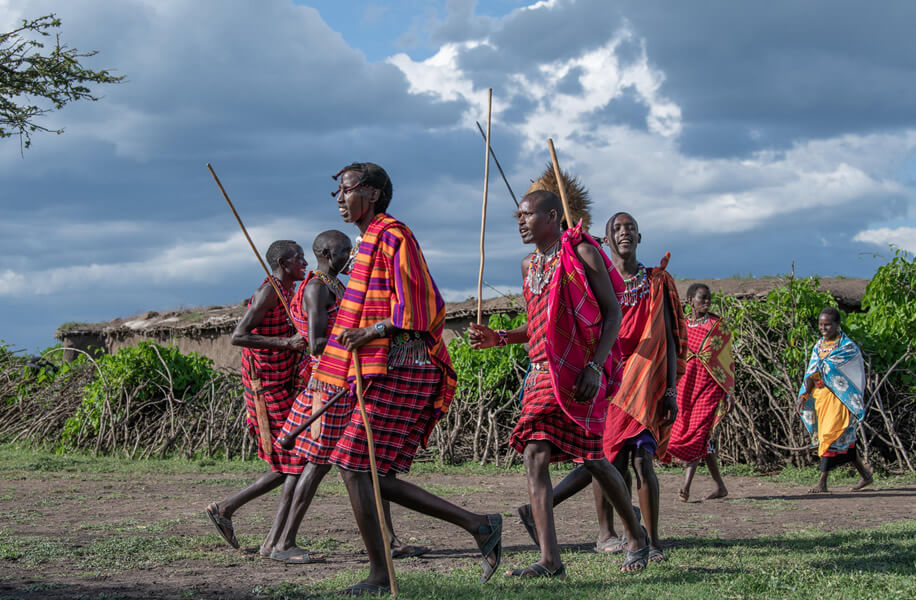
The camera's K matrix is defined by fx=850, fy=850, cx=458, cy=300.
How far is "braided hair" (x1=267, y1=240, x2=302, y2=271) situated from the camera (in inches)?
229

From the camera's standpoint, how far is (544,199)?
4430 mm

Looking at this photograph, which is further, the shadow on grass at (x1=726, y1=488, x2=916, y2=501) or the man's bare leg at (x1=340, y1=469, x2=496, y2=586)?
the shadow on grass at (x1=726, y1=488, x2=916, y2=501)

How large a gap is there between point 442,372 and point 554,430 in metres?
0.64

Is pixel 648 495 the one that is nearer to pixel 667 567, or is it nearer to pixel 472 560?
pixel 667 567

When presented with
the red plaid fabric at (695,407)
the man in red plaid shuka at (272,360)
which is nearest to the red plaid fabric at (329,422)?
the man in red plaid shuka at (272,360)

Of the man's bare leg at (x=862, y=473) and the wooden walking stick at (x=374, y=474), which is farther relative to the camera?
the man's bare leg at (x=862, y=473)

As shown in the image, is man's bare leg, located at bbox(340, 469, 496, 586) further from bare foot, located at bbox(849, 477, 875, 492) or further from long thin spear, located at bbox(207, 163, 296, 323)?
bare foot, located at bbox(849, 477, 875, 492)

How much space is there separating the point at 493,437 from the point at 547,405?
6180 mm

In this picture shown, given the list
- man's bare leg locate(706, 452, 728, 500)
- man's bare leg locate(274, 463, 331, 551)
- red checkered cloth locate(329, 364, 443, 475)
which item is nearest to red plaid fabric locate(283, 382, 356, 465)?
red checkered cloth locate(329, 364, 443, 475)

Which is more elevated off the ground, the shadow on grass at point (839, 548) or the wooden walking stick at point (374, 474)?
the wooden walking stick at point (374, 474)

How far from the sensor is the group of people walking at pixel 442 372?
396 cm

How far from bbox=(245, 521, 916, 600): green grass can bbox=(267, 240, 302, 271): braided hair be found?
7.43 ft

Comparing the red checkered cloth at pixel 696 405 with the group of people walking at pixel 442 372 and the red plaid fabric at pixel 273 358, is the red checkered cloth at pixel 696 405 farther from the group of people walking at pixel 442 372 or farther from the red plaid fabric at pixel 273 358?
the red plaid fabric at pixel 273 358

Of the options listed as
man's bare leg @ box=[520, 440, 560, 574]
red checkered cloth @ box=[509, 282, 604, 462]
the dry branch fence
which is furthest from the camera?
the dry branch fence
